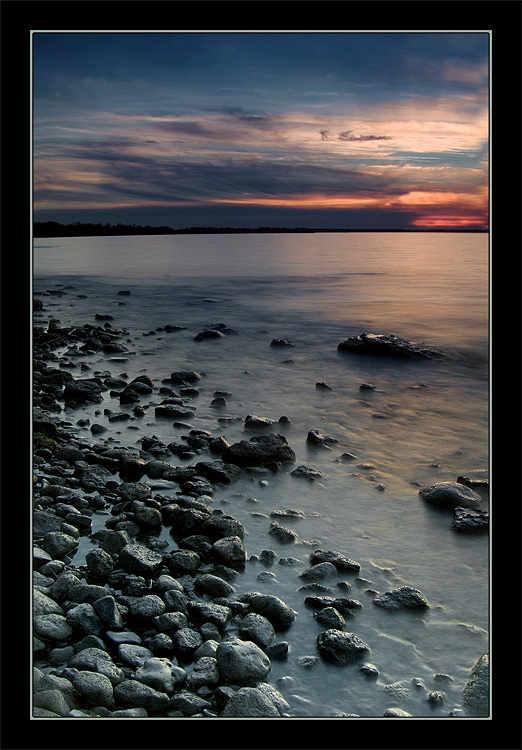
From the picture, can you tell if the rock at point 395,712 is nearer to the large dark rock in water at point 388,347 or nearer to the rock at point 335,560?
the rock at point 335,560

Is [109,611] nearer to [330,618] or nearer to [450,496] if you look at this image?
[330,618]

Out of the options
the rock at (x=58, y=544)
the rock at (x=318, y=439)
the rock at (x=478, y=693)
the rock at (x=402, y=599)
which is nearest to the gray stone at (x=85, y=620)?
the rock at (x=58, y=544)

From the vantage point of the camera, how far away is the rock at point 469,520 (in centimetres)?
442

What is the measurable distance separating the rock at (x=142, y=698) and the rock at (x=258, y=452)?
8.54 ft

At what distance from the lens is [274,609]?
3.35 m

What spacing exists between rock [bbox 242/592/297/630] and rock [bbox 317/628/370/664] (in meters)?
0.20

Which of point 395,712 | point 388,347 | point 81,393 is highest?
point 388,347

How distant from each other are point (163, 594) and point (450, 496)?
227 centimetres

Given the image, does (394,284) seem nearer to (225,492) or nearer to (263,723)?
(225,492)

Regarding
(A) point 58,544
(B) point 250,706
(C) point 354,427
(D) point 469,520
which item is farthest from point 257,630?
(C) point 354,427

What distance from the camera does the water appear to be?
3.21 m

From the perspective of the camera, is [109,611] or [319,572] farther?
[319,572]

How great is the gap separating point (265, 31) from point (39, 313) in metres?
12.2
